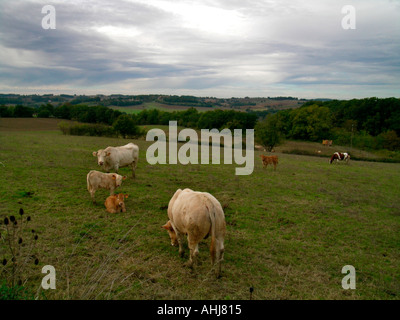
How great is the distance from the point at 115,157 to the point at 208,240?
24.7 feet

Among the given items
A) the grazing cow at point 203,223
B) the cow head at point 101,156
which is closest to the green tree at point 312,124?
the cow head at point 101,156

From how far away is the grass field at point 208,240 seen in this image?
195 inches

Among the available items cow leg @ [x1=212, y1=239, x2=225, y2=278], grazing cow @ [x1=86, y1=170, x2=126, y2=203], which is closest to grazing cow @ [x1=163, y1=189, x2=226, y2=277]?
cow leg @ [x1=212, y1=239, x2=225, y2=278]

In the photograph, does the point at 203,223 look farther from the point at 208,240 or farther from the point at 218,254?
the point at 208,240

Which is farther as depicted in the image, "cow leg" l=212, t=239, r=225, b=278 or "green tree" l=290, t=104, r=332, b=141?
"green tree" l=290, t=104, r=332, b=141

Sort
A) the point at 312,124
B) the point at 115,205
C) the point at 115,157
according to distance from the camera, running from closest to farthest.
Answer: the point at 115,205 < the point at 115,157 < the point at 312,124

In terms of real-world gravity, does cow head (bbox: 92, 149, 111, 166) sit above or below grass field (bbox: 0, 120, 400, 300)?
above

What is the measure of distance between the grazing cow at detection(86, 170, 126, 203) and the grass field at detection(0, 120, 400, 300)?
0.61m

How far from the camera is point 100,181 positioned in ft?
30.8

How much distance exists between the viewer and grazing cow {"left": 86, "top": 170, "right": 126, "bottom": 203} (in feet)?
30.3
